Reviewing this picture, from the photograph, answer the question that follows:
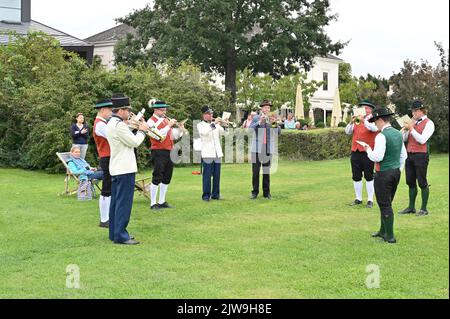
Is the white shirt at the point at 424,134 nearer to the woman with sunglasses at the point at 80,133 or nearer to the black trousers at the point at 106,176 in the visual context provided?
the black trousers at the point at 106,176

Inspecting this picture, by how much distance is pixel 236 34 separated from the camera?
112 ft

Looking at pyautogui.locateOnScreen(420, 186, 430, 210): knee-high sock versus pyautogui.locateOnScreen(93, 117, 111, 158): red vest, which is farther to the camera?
pyautogui.locateOnScreen(420, 186, 430, 210): knee-high sock

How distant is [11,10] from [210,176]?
28.8 metres

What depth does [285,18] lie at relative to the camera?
3488cm

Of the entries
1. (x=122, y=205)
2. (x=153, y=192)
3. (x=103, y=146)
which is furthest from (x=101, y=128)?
(x=153, y=192)

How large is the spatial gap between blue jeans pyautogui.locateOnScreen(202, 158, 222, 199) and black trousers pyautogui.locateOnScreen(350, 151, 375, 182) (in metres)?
2.98

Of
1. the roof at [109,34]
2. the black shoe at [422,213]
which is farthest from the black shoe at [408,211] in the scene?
the roof at [109,34]

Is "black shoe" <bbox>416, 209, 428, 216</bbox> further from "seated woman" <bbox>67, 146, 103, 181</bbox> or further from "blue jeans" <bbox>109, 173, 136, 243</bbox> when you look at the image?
"seated woman" <bbox>67, 146, 103, 181</bbox>

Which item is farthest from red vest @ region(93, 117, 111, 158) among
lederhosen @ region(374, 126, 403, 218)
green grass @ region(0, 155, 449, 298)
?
lederhosen @ region(374, 126, 403, 218)

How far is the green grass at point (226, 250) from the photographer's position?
639cm

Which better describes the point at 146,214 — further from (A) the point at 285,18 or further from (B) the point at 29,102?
(A) the point at 285,18

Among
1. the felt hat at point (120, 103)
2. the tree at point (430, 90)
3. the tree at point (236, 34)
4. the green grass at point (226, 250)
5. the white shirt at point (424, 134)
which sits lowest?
the green grass at point (226, 250)

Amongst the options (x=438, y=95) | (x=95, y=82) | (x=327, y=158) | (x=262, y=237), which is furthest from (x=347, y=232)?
(x=438, y=95)

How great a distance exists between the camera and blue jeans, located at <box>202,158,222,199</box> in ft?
42.9
